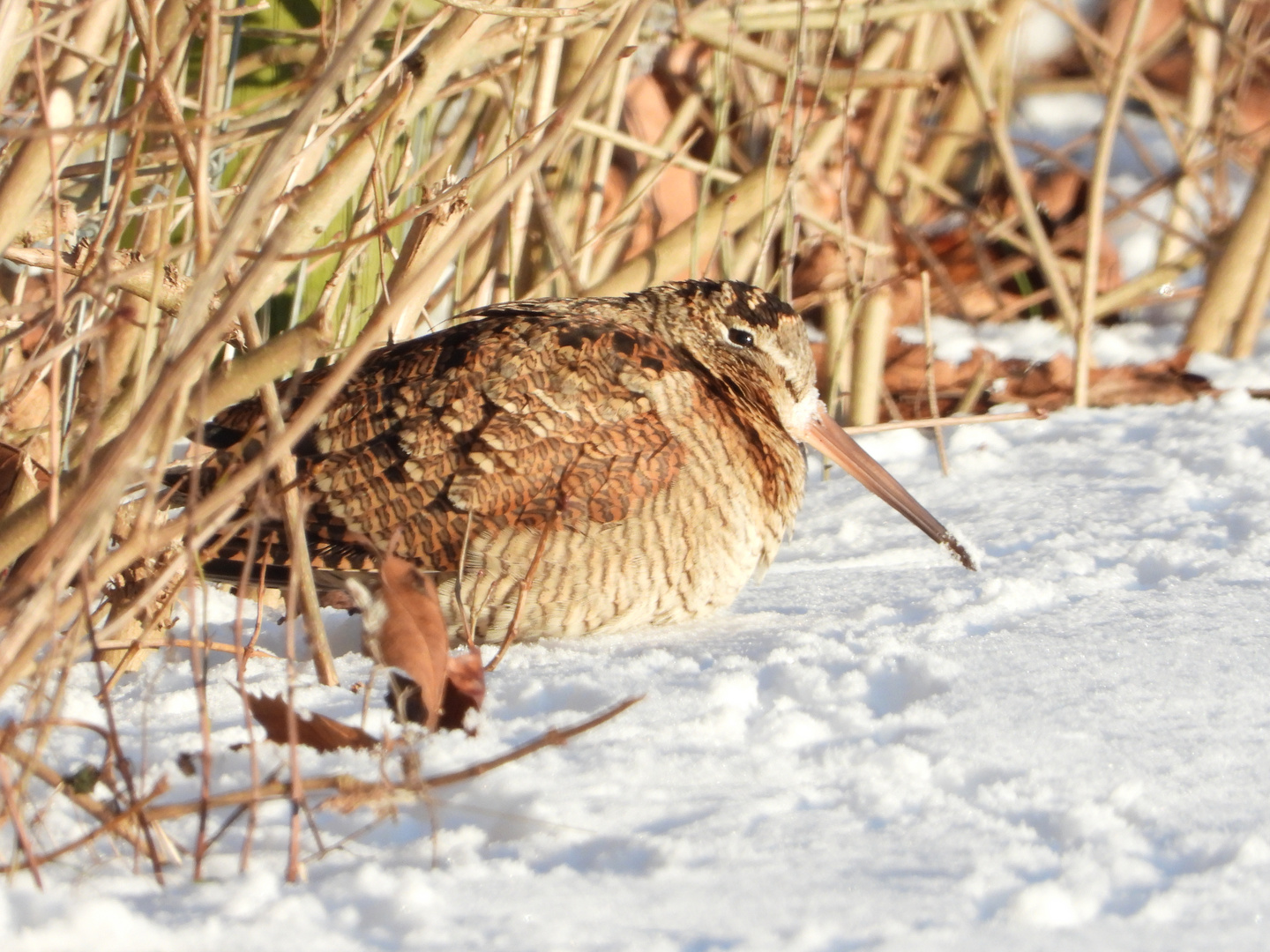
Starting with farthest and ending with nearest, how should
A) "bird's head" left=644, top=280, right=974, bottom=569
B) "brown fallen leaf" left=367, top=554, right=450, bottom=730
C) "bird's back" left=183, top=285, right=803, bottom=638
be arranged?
1. "bird's head" left=644, top=280, right=974, bottom=569
2. "bird's back" left=183, top=285, right=803, bottom=638
3. "brown fallen leaf" left=367, top=554, right=450, bottom=730

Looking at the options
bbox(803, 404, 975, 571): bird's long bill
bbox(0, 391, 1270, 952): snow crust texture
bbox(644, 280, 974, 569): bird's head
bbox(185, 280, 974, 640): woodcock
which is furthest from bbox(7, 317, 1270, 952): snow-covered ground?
bbox(644, 280, 974, 569): bird's head

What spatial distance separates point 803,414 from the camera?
137 inches

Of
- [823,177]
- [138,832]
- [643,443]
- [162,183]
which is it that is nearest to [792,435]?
[643,443]

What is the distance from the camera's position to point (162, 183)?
3186 mm

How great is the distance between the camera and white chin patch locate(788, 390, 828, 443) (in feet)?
11.3

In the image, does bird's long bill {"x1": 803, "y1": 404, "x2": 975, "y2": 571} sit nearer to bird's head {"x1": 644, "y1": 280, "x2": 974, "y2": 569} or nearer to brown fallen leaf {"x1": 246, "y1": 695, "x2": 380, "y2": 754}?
bird's head {"x1": 644, "y1": 280, "x2": 974, "y2": 569}

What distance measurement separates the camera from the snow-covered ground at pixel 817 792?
1586 mm

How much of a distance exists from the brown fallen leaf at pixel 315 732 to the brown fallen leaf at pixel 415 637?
0.11 m

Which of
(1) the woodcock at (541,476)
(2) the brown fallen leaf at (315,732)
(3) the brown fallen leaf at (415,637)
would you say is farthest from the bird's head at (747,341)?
(2) the brown fallen leaf at (315,732)

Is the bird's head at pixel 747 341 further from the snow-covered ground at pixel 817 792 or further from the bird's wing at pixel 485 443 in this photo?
the snow-covered ground at pixel 817 792

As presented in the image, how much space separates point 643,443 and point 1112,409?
2357mm

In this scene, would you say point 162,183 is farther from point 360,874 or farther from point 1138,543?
point 1138,543

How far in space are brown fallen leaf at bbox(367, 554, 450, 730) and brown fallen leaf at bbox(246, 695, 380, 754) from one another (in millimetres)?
110

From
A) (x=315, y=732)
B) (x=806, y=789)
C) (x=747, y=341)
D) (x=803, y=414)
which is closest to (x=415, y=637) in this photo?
(x=315, y=732)
